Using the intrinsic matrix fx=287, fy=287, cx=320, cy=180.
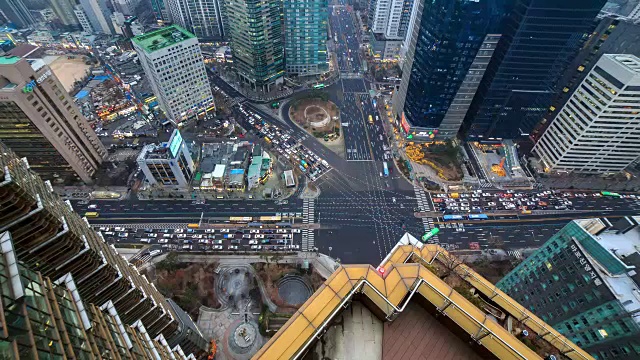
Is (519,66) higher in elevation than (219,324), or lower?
higher

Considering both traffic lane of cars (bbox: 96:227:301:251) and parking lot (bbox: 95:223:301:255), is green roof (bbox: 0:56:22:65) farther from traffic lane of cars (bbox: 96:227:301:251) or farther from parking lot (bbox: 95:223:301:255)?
traffic lane of cars (bbox: 96:227:301:251)

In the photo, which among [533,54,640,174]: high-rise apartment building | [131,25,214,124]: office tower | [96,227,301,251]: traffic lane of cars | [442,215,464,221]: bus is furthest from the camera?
[131,25,214,124]: office tower

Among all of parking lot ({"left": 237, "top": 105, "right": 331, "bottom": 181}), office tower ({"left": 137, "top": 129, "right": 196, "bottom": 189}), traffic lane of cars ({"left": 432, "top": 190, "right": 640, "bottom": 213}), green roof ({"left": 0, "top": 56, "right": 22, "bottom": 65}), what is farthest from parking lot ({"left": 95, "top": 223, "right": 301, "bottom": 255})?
traffic lane of cars ({"left": 432, "top": 190, "right": 640, "bottom": 213})

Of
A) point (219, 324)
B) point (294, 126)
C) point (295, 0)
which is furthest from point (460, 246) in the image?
point (295, 0)

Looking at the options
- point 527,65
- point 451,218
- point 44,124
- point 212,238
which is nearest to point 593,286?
point 451,218

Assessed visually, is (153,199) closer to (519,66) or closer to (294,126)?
(294,126)

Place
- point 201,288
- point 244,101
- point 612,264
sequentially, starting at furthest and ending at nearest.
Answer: point 244,101, point 201,288, point 612,264
